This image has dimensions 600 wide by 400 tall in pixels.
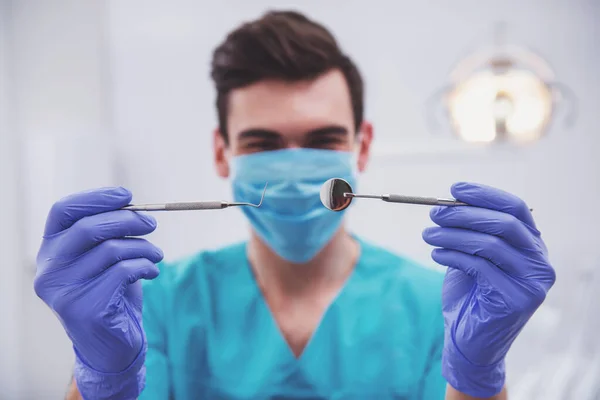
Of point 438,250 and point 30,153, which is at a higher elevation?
point 30,153

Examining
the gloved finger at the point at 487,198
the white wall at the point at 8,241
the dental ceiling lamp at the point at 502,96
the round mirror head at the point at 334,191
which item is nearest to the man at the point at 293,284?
the gloved finger at the point at 487,198

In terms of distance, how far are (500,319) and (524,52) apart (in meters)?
1.08

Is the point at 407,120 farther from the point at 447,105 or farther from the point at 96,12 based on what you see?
the point at 96,12

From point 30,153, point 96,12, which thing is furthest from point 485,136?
point 30,153

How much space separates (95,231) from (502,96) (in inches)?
52.0

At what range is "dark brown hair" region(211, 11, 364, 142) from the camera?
119 cm

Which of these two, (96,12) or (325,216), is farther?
(96,12)

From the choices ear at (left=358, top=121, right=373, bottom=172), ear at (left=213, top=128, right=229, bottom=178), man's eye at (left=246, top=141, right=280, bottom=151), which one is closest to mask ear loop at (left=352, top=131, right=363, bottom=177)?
ear at (left=358, top=121, right=373, bottom=172)

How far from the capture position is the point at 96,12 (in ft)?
5.04

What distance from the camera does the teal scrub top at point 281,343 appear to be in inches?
46.3

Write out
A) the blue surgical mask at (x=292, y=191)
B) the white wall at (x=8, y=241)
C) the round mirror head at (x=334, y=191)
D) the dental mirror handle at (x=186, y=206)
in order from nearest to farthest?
the dental mirror handle at (x=186, y=206) < the round mirror head at (x=334, y=191) < the blue surgical mask at (x=292, y=191) < the white wall at (x=8, y=241)

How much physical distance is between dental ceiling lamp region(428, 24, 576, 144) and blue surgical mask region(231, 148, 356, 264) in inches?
23.4

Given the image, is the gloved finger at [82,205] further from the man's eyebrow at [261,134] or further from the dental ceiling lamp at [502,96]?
the dental ceiling lamp at [502,96]

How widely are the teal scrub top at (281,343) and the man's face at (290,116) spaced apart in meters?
0.37
